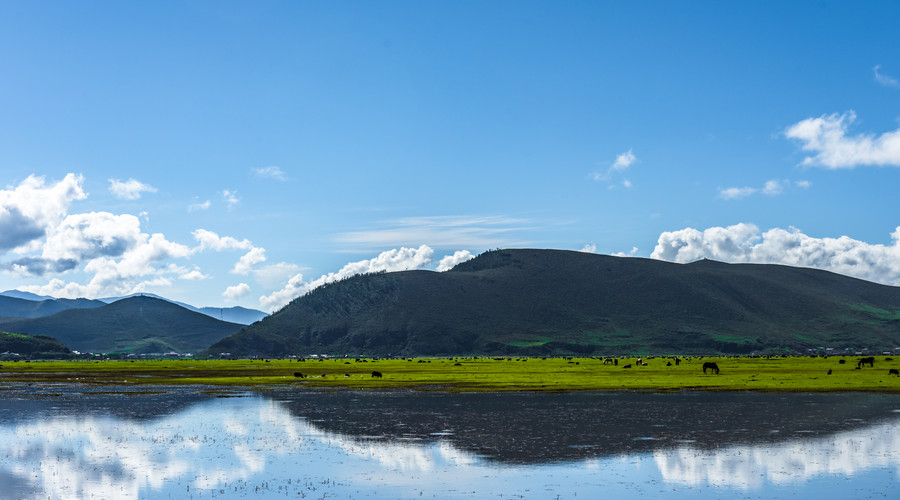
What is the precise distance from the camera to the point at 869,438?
3944cm

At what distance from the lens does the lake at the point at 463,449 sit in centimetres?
2841

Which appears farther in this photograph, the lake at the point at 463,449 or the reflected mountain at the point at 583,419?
the reflected mountain at the point at 583,419

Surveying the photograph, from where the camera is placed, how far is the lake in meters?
28.4

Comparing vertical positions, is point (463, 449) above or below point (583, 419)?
below

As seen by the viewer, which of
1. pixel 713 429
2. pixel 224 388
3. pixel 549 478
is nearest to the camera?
pixel 549 478

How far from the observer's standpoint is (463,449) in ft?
124

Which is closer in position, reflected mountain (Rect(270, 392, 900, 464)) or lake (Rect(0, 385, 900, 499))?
lake (Rect(0, 385, 900, 499))

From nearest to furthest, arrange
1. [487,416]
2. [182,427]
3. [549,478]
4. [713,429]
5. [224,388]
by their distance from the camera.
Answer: [549,478] → [713,429] → [182,427] → [487,416] → [224,388]

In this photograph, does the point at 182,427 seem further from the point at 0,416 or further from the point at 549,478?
the point at 549,478

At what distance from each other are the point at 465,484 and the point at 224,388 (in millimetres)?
66740

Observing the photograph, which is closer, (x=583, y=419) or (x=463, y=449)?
(x=463, y=449)

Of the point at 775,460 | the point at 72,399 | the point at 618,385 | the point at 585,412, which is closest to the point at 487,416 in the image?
the point at 585,412

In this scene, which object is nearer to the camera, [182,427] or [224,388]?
[182,427]

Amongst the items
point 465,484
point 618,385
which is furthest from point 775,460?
point 618,385
